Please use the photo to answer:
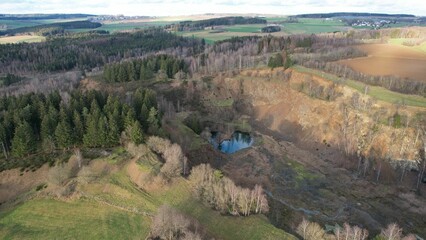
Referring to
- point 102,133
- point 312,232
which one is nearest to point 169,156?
point 102,133

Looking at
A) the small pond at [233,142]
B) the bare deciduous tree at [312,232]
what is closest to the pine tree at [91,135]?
the small pond at [233,142]

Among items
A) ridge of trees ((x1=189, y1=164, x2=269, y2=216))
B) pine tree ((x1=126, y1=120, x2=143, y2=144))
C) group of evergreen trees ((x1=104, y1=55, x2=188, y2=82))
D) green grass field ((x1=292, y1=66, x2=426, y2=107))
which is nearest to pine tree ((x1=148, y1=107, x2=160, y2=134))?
pine tree ((x1=126, y1=120, x2=143, y2=144))

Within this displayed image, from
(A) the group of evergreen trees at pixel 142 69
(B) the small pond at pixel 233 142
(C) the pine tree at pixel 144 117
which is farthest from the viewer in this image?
(A) the group of evergreen trees at pixel 142 69

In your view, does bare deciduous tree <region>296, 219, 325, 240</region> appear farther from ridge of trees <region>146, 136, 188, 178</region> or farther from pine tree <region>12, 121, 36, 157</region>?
pine tree <region>12, 121, 36, 157</region>

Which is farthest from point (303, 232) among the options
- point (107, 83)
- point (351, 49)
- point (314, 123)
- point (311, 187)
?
point (351, 49)

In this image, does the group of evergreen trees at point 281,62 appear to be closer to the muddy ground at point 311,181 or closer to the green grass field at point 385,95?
the green grass field at point 385,95

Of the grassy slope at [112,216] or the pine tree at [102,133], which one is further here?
the pine tree at [102,133]

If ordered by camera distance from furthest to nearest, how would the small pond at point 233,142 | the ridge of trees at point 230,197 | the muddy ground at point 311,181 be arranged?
the small pond at point 233,142
the muddy ground at point 311,181
the ridge of trees at point 230,197

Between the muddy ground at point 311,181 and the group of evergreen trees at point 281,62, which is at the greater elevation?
the group of evergreen trees at point 281,62
